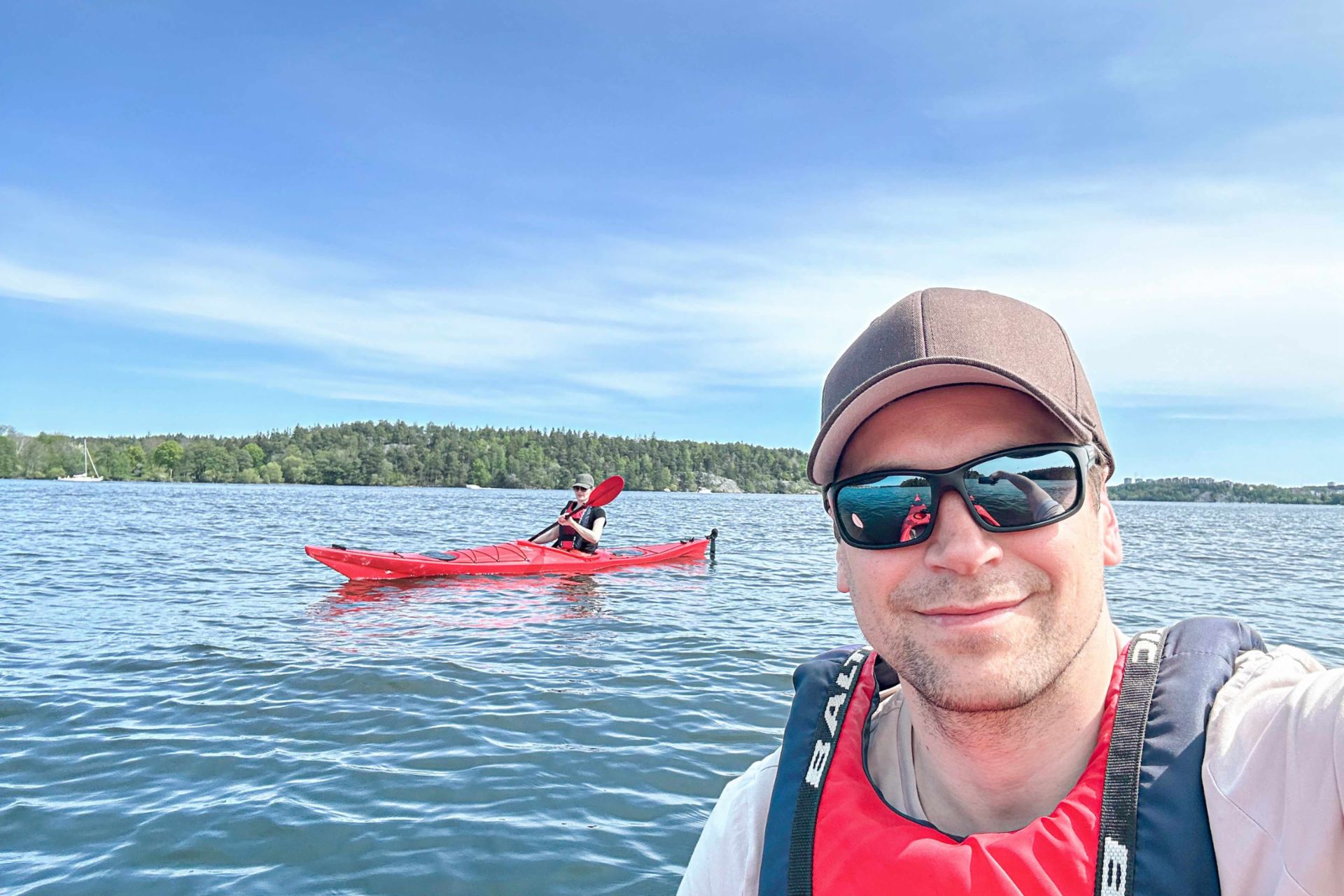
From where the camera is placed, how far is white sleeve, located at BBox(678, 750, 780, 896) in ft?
6.63

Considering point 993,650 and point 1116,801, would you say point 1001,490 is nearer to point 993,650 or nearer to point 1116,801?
point 993,650

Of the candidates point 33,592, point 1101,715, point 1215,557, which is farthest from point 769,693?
point 1215,557

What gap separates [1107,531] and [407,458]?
140m

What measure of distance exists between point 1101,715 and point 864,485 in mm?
684

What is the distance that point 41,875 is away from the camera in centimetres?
495

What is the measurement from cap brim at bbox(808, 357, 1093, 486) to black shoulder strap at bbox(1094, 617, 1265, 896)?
48 centimetres

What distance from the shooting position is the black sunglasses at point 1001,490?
181 cm

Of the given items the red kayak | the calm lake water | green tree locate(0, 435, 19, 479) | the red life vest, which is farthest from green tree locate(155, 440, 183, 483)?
the red life vest

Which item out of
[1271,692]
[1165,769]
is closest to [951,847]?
[1165,769]

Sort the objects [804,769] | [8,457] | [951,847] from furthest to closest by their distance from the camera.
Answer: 1. [8,457]
2. [804,769]
3. [951,847]

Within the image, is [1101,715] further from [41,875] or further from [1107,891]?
[41,875]

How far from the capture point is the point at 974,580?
1.79 meters

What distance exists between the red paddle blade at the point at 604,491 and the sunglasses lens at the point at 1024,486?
15.8 meters

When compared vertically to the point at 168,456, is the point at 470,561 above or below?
below
